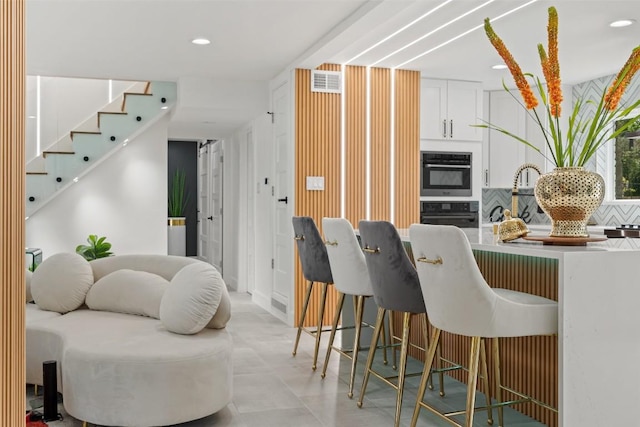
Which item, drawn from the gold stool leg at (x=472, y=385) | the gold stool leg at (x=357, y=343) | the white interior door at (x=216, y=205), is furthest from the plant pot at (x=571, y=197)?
the white interior door at (x=216, y=205)

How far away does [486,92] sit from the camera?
7.07 m

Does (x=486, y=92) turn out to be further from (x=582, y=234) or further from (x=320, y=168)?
(x=582, y=234)

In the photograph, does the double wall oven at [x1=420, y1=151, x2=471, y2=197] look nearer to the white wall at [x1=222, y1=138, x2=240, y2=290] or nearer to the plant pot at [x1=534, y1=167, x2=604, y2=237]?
the white wall at [x1=222, y1=138, x2=240, y2=290]

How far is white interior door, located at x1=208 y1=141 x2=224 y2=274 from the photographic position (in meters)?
9.30

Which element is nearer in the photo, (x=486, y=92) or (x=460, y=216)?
(x=460, y=216)

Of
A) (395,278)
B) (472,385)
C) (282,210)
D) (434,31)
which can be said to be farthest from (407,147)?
(472,385)

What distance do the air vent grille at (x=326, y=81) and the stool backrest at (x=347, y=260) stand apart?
239 centimetres

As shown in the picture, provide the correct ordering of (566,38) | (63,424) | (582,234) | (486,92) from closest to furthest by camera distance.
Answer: (582,234)
(63,424)
(566,38)
(486,92)

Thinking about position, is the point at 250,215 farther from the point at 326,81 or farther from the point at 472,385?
the point at 472,385

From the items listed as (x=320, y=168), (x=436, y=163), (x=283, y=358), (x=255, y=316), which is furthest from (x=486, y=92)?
(x=283, y=358)

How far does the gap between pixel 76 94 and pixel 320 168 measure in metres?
3.70

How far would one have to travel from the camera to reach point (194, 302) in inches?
128

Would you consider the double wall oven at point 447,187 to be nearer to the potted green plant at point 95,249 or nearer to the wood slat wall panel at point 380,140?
the wood slat wall panel at point 380,140

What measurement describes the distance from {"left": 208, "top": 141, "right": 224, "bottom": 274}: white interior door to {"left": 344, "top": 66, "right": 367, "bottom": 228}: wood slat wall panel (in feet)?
11.8
